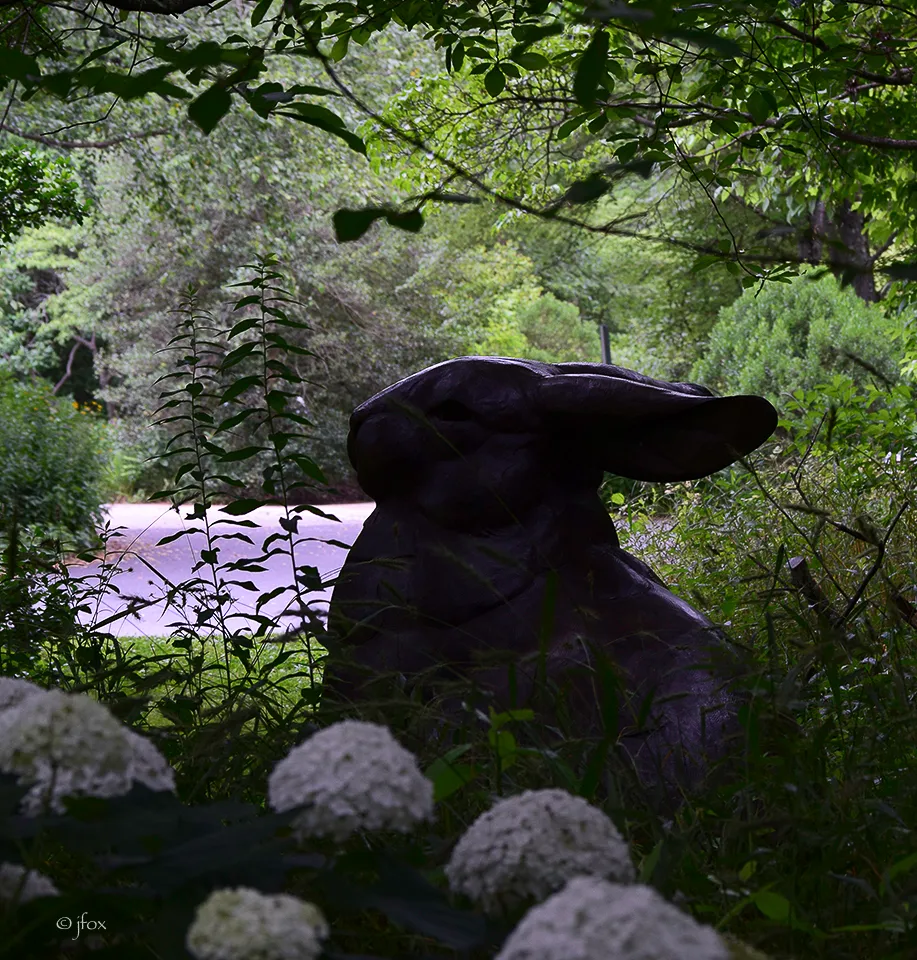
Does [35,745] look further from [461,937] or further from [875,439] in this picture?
[875,439]

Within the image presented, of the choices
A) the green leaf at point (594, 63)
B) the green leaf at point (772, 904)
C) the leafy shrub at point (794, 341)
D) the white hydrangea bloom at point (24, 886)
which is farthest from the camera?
the leafy shrub at point (794, 341)

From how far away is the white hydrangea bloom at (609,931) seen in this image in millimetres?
689

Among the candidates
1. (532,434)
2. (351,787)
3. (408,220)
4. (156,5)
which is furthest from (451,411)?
(351,787)

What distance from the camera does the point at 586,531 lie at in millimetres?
2912

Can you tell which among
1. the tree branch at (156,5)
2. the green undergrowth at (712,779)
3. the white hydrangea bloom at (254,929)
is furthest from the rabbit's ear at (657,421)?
the white hydrangea bloom at (254,929)

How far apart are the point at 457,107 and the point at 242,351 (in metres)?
6.51

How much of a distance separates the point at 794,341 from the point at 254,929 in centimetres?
1343

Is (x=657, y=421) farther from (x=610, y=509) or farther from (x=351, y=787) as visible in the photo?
(x=610, y=509)

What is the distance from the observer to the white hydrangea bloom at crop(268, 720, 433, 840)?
3.00 ft

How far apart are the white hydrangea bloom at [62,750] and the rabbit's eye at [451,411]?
1.99m

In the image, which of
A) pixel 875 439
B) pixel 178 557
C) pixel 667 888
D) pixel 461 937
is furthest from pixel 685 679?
pixel 178 557

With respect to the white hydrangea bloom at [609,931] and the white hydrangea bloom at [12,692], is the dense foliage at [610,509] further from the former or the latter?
the white hydrangea bloom at [12,692]

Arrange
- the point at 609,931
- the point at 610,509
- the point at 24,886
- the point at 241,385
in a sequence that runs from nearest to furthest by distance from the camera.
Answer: the point at 609,931
the point at 24,886
the point at 241,385
the point at 610,509

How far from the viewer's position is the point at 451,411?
2.88 m
